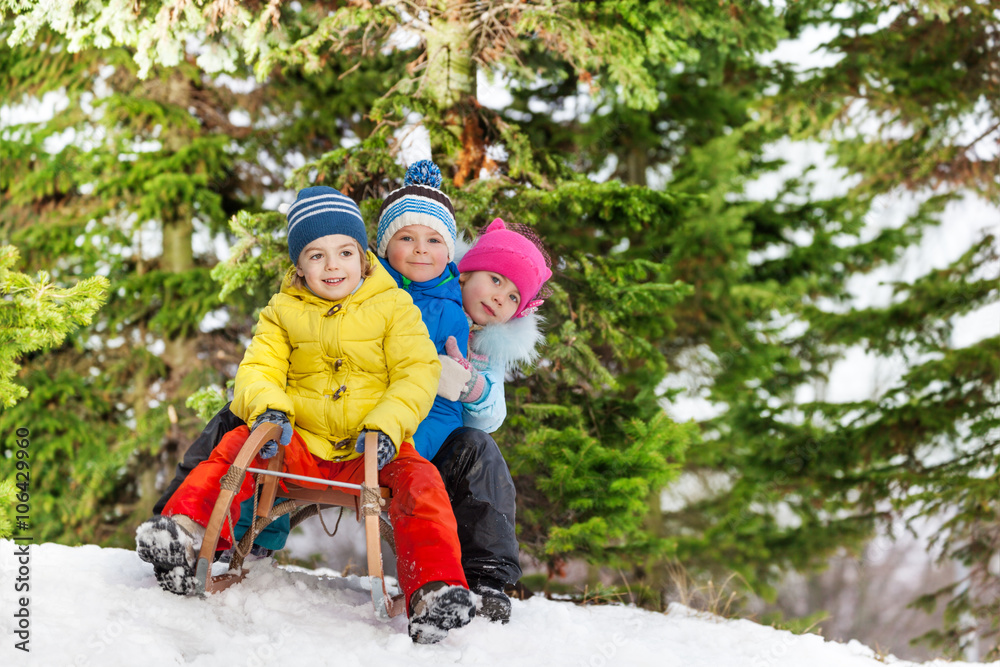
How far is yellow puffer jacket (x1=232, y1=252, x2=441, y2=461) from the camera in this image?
2805 mm

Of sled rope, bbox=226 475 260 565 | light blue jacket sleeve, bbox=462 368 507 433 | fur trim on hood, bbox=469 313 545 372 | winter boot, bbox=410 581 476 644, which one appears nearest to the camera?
winter boot, bbox=410 581 476 644

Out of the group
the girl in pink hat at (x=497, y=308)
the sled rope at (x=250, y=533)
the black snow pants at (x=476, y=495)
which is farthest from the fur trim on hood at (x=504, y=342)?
the sled rope at (x=250, y=533)

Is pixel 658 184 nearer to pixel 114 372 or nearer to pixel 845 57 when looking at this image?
pixel 845 57

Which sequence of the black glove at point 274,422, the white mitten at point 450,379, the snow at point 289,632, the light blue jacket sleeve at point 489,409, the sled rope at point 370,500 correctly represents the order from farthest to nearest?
the light blue jacket sleeve at point 489,409 → the white mitten at point 450,379 → the black glove at point 274,422 → the sled rope at point 370,500 → the snow at point 289,632

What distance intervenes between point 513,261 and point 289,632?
71.4 inches

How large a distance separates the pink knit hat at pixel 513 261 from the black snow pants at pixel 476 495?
0.77 meters

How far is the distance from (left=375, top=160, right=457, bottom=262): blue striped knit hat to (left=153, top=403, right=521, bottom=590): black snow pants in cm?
95

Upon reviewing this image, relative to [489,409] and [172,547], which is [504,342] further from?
[172,547]

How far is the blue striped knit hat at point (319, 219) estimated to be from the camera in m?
2.94

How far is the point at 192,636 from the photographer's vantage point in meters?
2.37

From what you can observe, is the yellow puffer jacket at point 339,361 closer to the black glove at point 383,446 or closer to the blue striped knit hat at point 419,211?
the black glove at point 383,446

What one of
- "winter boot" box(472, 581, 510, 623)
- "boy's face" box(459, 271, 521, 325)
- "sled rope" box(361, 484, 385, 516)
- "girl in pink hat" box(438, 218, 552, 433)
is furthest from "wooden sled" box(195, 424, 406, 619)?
"boy's face" box(459, 271, 521, 325)

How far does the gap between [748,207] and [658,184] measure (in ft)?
5.63

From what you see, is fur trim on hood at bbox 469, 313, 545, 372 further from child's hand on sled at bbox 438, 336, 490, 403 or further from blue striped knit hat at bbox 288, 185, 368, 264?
blue striped knit hat at bbox 288, 185, 368, 264
